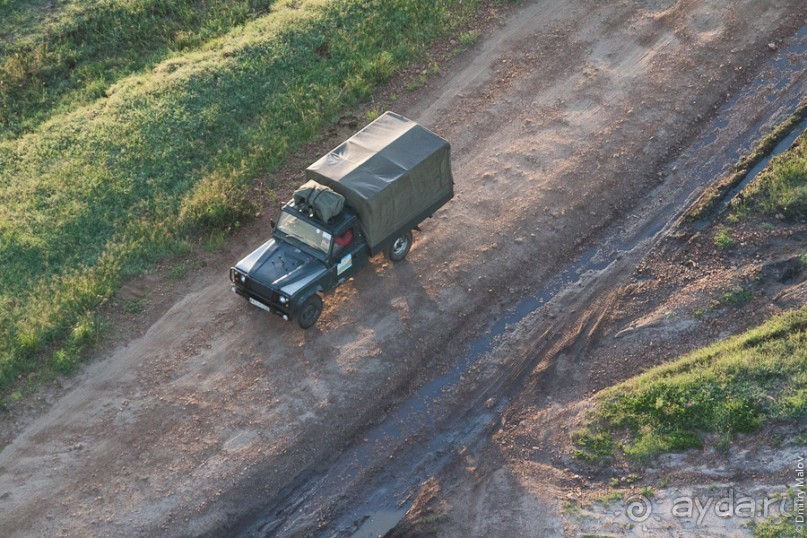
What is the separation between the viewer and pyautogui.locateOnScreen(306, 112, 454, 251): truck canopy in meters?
19.3

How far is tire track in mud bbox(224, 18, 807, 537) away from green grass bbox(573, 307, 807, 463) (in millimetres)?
1424

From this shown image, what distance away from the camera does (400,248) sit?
68.4 ft

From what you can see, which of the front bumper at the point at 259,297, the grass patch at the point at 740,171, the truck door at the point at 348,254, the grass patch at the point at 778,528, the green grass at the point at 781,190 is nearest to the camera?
the grass patch at the point at 778,528

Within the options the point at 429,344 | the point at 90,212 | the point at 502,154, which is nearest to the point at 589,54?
the point at 502,154

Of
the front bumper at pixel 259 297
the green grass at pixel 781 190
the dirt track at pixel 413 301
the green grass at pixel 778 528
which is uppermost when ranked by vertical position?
the front bumper at pixel 259 297

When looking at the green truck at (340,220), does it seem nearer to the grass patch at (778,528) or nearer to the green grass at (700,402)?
the green grass at (700,402)

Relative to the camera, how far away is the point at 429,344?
19.7m

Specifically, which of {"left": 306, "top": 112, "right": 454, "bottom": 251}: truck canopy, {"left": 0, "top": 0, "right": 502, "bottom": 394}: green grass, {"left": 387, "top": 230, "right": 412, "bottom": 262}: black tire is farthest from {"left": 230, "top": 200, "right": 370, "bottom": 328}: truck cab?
{"left": 0, "top": 0, "right": 502, "bottom": 394}: green grass

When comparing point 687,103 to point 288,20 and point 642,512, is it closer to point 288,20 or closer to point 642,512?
point 288,20

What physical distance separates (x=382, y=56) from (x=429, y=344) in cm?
967

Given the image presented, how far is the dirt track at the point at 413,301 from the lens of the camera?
17.3m

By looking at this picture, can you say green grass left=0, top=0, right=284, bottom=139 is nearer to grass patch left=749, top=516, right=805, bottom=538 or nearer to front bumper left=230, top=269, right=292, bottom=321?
front bumper left=230, top=269, right=292, bottom=321

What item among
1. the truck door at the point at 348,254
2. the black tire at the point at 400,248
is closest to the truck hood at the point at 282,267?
the truck door at the point at 348,254

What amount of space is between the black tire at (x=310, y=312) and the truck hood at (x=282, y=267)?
0.45m
